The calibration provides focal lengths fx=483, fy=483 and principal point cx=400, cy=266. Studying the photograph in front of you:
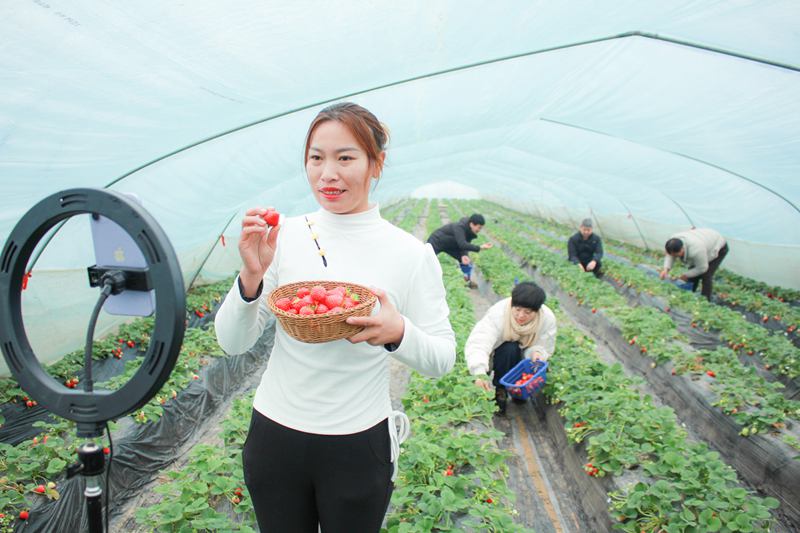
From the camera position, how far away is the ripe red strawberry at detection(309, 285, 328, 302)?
1193mm

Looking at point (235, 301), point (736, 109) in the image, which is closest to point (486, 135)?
point (736, 109)

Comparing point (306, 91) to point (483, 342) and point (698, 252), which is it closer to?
point (483, 342)

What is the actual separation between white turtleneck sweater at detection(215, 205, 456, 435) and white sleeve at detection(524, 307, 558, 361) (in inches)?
119

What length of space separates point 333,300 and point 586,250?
8.50m

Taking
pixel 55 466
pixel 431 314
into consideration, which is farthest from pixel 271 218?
pixel 55 466

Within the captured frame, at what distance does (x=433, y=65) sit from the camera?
4.29m

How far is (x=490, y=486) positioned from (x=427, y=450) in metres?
0.38

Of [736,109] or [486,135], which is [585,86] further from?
[486,135]

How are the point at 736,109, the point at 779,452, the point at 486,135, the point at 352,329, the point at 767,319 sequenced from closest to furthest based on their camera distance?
the point at 352,329 → the point at 779,452 → the point at 736,109 → the point at 767,319 → the point at 486,135

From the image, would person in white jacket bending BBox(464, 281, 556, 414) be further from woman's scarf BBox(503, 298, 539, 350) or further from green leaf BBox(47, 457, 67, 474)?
green leaf BBox(47, 457, 67, 474)

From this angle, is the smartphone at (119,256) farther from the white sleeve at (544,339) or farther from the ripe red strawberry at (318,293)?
the white sleeve at (544,339)

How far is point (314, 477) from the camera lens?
1.21 metres

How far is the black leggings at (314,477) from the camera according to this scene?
1.19 metres

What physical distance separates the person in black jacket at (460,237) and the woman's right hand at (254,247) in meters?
6.25
